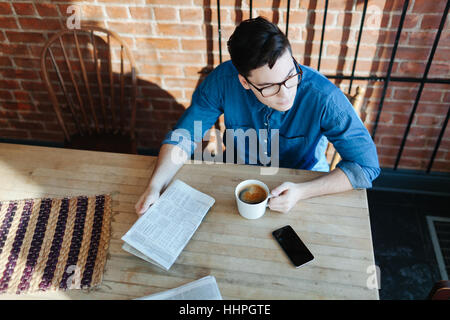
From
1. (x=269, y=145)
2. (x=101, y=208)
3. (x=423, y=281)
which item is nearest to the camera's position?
(x=101, y=208)

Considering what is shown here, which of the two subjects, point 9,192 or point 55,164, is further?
point 55,164

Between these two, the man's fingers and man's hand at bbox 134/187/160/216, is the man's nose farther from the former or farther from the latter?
man's hand at bbox 134/187/160/216

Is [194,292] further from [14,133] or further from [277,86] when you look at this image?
[14,133]

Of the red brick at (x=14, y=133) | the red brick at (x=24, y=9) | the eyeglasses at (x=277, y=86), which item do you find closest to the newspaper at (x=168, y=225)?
the eyeglasses at (x=277, y=86)

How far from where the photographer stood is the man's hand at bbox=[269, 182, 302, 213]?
3.85ft

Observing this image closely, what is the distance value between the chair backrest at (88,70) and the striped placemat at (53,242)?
2.56 ft

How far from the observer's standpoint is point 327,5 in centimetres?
168

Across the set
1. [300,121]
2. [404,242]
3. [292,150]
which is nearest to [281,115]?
[300,121]

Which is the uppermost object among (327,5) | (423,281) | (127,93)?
(327,5)

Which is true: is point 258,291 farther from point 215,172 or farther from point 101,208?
point 101,208

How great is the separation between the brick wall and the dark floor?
228mm

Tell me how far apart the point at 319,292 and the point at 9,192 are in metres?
1.14

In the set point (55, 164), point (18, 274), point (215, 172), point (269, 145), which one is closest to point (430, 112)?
point (269, 145)

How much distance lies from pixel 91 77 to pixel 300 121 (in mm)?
1381
